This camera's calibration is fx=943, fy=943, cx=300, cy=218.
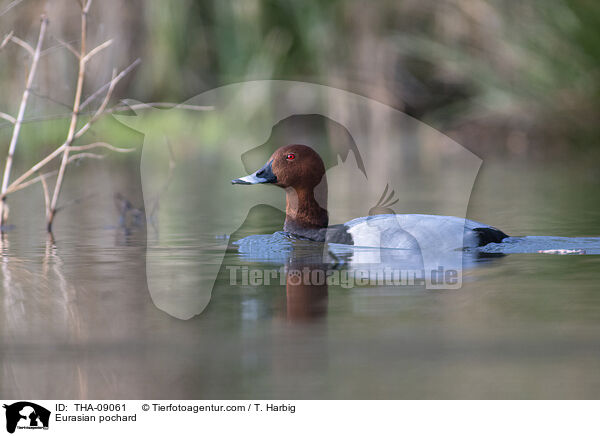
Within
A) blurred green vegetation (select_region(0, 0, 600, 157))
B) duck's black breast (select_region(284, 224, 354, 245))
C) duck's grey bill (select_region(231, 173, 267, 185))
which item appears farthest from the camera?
blurred green vegetation (select_region(0, 0, 600, 157))

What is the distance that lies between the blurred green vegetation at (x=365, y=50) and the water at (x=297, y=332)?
23.5 ft

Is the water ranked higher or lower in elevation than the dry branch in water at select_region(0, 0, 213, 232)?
lower

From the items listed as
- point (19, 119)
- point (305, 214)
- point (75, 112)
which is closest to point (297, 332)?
point (305, 214)

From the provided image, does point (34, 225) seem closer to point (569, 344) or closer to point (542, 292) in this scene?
point (542, 292)

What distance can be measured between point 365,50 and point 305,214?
7.67 meters

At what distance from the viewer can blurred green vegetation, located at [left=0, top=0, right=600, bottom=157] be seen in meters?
12.4

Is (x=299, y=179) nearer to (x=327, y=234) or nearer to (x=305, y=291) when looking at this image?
(x=327, y=234)

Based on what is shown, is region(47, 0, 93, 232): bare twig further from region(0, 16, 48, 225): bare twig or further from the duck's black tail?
the duck's black tail

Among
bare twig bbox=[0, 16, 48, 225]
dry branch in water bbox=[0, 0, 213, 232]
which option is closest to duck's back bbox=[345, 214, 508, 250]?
dry branch in water bbox=[0, 0, 213, 232]

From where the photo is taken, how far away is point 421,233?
555 cm

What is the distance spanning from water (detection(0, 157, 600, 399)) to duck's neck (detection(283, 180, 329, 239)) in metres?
0.29

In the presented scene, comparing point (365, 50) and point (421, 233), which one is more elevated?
point (365, 50)
